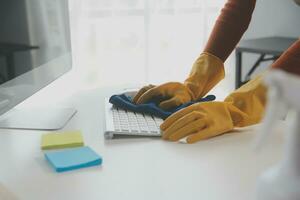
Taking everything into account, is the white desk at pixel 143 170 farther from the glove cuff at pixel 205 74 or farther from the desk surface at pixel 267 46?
the desk surface at pixel 267 46

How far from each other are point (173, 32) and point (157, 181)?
197 centimetres

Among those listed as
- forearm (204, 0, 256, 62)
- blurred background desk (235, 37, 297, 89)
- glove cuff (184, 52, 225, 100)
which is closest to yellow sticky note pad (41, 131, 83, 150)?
glove cuff (184, 52, 225, 100)

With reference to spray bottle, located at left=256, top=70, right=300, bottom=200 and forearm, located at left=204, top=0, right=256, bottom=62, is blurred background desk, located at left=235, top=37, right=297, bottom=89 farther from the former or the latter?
spray bottle, located at left=256, top=70, right=300, bottom=200

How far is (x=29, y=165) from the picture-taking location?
2.40ft

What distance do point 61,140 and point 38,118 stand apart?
23 centimetres

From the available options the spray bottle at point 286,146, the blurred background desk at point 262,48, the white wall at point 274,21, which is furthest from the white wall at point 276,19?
the spray bottle at point 286,146

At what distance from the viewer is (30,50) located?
3.33 ft

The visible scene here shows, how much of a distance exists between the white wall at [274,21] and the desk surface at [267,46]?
0.17 meters

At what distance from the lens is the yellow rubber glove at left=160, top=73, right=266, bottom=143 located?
33.9 inches

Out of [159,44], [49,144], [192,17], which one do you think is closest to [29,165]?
[49,144]

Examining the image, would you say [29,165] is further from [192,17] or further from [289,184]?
[192,17]

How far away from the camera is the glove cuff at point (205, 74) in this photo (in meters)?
1.12

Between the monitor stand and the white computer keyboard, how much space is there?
116 mm

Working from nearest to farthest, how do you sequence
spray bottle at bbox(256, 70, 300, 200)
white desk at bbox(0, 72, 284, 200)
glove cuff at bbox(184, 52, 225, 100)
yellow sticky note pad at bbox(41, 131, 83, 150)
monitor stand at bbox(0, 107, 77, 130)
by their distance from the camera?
1. spray bottle at bbox(256, 70, 300, 200)
2. white desk at bbox(0, 72, 284, 200)
3. yellow sticky note pad at bbox(41, 131, 83, 150)
4. monitor stand at bbox(0, 107, 77, 130)
5. glove cuff at bbox(184, 52, 225, 100)
